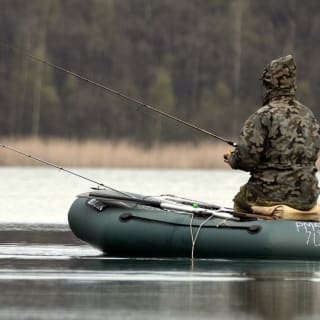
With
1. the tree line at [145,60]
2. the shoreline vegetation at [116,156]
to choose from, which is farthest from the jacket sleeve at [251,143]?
the tree line at [145,60]

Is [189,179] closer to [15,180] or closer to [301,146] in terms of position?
[15,180]

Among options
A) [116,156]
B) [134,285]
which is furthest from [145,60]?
[134,285]

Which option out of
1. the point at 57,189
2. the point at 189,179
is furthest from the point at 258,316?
the point at 189,179

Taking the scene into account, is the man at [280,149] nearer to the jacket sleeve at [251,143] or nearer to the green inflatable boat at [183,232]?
the jacket sleeve at [251,143]

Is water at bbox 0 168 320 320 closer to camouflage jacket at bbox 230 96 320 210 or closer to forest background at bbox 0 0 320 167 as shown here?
camouflage jacket at bbox 230 96 320 210

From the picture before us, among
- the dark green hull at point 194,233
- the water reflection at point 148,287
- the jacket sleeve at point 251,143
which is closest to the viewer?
the water reflection at point 148,287

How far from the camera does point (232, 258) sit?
539 inches

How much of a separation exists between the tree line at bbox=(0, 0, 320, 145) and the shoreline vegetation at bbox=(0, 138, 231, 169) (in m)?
16.2

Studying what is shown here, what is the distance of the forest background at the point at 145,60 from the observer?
2437 inches

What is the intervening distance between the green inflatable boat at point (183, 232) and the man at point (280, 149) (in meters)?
0.40

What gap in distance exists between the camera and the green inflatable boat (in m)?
13.5

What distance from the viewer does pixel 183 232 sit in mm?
13625

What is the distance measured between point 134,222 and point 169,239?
355 millimetres

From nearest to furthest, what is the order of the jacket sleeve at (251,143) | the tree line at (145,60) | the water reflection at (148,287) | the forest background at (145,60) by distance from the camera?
1. the water reflection at (148,287)
2. the jacket sleeve at (251,143)
3. the forest background at (145,60)
4. the tree line at (145,60)
